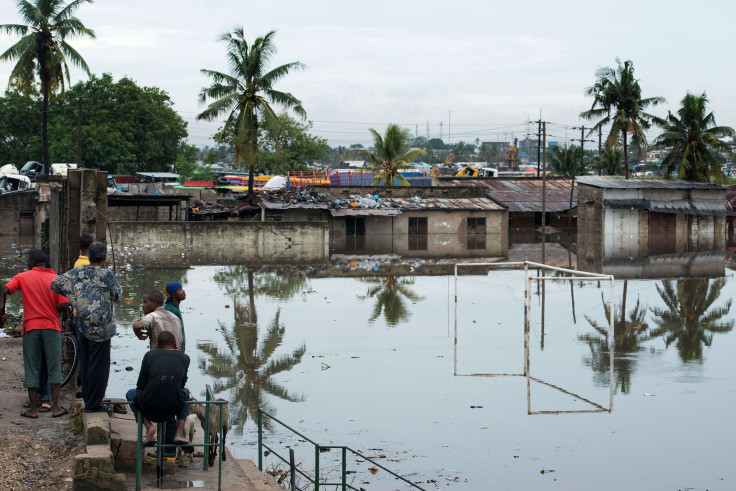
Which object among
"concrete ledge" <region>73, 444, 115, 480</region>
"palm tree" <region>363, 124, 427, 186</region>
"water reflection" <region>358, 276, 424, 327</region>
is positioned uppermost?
"palm tree" <region>363, 124, 427, 186</region>

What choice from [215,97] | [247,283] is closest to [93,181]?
[247,283]

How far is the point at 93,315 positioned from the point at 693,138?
47.3 m

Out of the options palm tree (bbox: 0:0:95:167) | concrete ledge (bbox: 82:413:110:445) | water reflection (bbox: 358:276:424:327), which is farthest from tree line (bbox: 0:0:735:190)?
concrete ledge (bbox: 82:413:110:445)

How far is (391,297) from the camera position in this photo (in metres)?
21.6

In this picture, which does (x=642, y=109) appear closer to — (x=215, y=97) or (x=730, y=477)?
(x=215, y=97)

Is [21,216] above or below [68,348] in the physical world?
above

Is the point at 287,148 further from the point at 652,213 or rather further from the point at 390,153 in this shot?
the point at 652,213

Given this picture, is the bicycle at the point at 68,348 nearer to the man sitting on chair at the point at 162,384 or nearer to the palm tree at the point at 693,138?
the man sitting on chair at the point at 162,384

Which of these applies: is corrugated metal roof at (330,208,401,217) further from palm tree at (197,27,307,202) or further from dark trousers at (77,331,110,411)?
dark trousers at (77,331,110,411)

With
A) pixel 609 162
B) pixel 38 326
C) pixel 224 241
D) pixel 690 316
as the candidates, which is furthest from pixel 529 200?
pixel 38 326

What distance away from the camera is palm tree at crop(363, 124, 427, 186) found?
168 feet

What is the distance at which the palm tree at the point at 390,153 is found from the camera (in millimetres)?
51125

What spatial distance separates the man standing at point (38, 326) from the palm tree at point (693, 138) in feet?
151

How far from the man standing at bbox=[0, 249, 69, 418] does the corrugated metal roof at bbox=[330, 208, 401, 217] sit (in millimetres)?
34575
